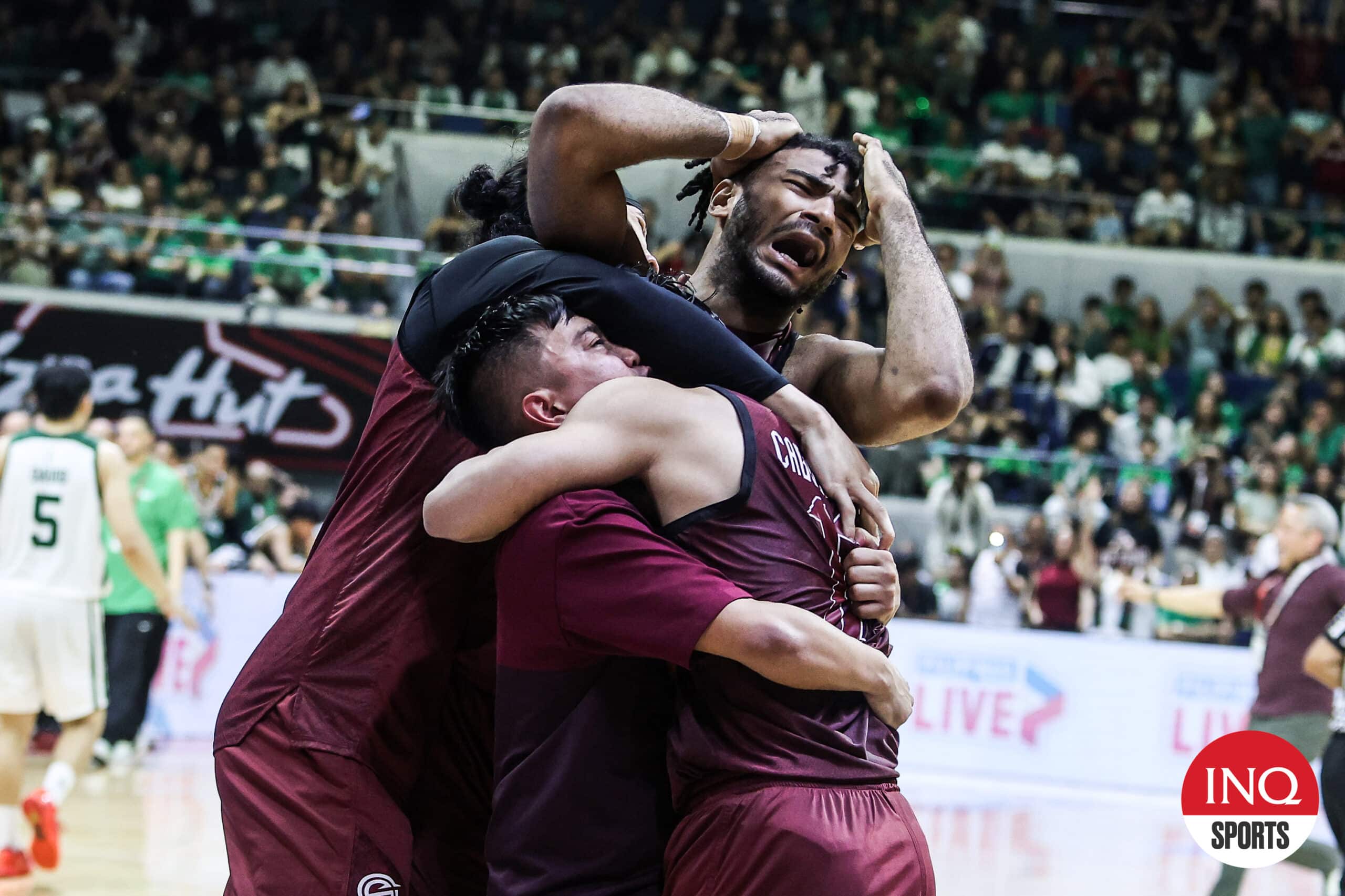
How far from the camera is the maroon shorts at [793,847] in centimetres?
227

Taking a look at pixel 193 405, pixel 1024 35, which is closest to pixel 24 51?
pixel 193 405

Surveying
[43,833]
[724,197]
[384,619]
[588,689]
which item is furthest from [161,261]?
[588,689]

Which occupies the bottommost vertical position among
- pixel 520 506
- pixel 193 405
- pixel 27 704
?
pixel 193 405

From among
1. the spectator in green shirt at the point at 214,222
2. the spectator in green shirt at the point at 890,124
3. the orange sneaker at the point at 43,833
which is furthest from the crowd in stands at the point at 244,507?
the spectator in green shirt at the point at 890,124

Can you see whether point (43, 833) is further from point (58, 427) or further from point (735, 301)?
point (735, 301)

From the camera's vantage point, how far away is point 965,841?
28.8ft

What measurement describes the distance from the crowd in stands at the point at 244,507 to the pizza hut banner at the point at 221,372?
0.78 ft

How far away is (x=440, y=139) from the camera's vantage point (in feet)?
50.9

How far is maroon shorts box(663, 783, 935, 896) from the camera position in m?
2.27

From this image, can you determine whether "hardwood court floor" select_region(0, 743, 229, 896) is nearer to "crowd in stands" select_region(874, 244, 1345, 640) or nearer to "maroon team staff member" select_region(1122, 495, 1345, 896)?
"maroon team staff member" select_region(1122, 495, 1345, 896)

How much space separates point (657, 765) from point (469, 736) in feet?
1.99

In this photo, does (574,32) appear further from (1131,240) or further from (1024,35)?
(1131,240)

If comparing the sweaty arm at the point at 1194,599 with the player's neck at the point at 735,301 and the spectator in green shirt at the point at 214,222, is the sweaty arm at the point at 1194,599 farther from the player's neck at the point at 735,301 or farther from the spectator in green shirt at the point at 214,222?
the spectator in green shirt at the point at 214,222

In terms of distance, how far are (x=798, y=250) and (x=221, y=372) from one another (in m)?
10.1
